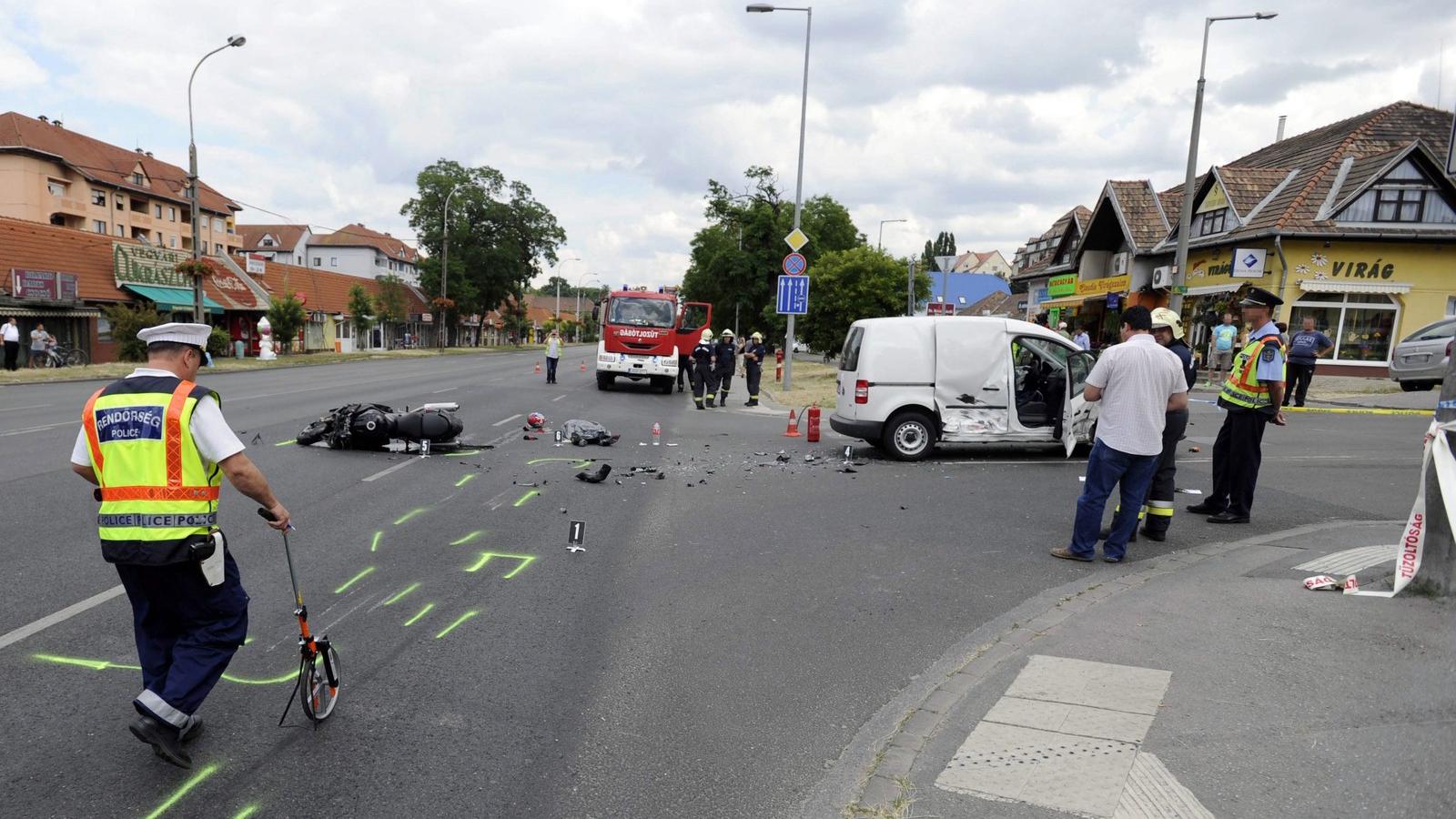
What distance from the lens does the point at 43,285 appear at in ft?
100

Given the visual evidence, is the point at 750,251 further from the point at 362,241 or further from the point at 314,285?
the point at 362,241

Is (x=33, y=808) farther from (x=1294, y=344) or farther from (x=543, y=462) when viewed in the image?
(x=1294, y=344)

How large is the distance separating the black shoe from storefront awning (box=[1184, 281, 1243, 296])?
30.6 m

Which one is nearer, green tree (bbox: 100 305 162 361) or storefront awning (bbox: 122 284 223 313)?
green tree (bbox: 100 305 162 361)

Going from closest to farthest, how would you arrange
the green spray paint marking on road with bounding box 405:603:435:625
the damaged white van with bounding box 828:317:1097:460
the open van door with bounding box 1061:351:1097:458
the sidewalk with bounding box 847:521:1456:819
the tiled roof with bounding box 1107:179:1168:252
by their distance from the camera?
the sidewalk with bounding box 847:521:1456:819, the green spray paint marking on road with bounding box 405:603:435:625, the open van door with bounding box 1061:351:1097:458, the damaged white van with bounding box 828:317:1097:460, the tiled roof with bounding box 1107:179:1168:252

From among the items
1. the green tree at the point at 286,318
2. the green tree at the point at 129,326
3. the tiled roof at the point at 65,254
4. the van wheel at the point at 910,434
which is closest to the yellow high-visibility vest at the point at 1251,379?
the van wheel at the point at 910,434

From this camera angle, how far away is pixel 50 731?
3422 mm

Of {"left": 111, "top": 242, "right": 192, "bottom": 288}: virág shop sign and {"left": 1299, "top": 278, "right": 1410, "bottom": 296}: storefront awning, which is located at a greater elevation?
{"left": 1299, "top": 278, "right": 1410, "bottom": 296}: storefront awning

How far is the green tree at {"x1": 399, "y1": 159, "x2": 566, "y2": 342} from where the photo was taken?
7075cm

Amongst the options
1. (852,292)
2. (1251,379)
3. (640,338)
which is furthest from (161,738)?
(852,292)

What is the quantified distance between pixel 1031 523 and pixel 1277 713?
3.95 m

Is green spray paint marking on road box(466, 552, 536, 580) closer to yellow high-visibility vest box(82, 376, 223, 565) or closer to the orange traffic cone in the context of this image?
yellow high-visibility vest box(82, 376, 223, 565)

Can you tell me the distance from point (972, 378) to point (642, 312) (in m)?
14.0

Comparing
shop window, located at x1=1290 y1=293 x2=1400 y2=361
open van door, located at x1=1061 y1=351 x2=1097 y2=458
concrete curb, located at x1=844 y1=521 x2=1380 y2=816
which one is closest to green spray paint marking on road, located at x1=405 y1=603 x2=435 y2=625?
concrete curb, located at x1=844 y1=521 x2=1380 y2=816
